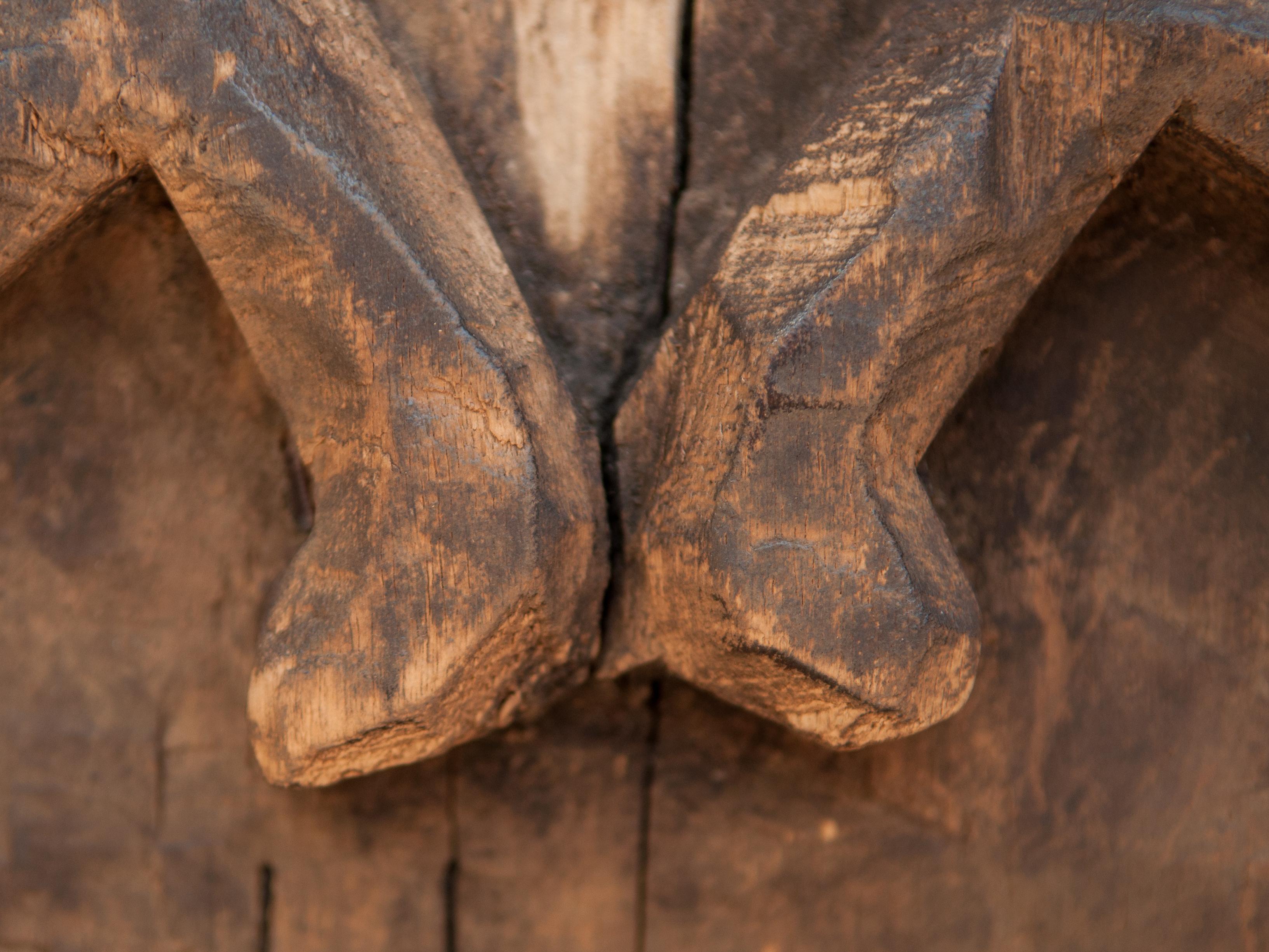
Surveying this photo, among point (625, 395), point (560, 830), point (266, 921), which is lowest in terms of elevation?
point (266, 921)

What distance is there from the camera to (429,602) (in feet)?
2.54

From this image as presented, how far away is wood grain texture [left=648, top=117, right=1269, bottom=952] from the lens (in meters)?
0.93

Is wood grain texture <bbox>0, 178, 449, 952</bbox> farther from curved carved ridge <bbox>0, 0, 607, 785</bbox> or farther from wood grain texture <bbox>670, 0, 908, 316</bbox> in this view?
wood grain texture <bbox>670, 0, 908, 316</bbox>

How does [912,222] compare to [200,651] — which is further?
[200,651]

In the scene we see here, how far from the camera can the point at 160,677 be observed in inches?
37.9

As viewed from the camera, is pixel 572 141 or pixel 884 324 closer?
pixel 884 324

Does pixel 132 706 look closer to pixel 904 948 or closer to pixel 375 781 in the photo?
pixel 375 781

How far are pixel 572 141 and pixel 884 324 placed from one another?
13.7 inches

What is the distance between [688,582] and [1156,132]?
519 millimetres

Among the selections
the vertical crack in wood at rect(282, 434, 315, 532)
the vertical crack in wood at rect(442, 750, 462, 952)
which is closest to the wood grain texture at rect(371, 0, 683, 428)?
the vertical crack in wood at rect(282, 434, 315, 532)

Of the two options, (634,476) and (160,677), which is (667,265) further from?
(160,677)

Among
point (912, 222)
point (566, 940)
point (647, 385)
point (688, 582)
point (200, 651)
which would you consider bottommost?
point (566, 940)

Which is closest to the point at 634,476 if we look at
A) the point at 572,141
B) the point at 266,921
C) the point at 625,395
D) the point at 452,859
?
the point at 625,395

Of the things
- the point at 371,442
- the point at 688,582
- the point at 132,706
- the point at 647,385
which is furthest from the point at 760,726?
the point at 132,706
